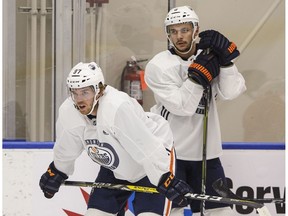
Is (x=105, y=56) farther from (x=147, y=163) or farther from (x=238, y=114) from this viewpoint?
(x=147, y=163)

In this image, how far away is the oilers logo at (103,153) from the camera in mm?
2961

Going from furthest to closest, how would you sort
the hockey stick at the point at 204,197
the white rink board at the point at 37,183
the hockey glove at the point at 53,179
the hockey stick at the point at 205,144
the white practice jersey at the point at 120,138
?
the white rink board at the point at 37,183, the hockey stick at the point at 205,144, the hockey glove at the point at 53,179, the hockey stick at the point at 204,197, the white practice jersey at the point at 120,138

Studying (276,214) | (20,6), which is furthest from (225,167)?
(20,6)

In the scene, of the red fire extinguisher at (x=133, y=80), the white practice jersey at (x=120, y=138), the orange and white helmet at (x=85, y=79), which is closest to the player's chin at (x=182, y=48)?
the white practice jersey at (x=120, y=138)

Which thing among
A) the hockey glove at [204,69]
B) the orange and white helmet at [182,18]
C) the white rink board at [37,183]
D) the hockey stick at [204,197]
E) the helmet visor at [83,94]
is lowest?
the white rink board at [37,183]

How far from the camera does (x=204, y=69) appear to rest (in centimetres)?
321

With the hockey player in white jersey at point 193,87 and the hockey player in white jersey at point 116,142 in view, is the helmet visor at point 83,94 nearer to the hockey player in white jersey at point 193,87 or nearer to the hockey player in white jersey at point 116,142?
the hockey player in white jersey at point 116,142

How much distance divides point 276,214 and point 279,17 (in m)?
1.10

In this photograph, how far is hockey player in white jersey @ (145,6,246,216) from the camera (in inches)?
128

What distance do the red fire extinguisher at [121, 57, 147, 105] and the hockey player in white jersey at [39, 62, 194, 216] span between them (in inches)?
38.4

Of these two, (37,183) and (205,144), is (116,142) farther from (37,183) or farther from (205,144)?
(37,183)

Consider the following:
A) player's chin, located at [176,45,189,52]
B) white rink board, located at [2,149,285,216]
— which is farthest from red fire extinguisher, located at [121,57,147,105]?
player's chin, located at [176,45,189,52]

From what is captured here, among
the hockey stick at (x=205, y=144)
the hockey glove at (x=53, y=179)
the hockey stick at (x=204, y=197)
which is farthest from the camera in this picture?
the hockey stick at (x=205, y=144)

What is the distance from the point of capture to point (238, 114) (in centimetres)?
424
